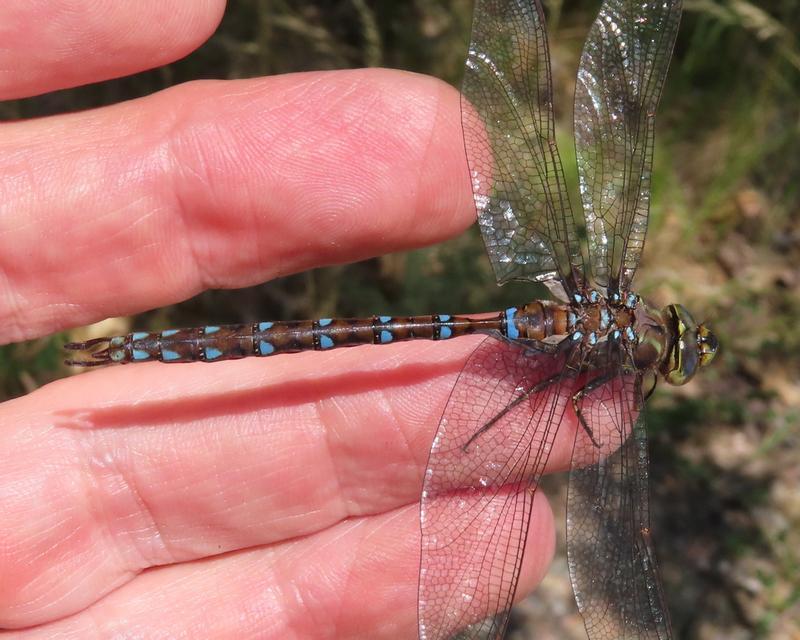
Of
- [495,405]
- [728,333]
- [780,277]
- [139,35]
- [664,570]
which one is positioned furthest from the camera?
[780,277]

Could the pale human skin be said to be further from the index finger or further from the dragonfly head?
the dragonfly head

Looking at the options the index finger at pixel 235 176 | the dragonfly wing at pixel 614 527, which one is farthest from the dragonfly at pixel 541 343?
the index finger at pixel 235 176

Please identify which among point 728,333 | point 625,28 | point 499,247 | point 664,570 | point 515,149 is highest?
point 625,28

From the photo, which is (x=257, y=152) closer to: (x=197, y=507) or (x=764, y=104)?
(x=197, y=507)

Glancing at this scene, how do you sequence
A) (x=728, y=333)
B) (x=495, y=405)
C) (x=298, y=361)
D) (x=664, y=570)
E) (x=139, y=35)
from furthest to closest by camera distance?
(x=728, y=333) < (x=664, y=570) < (x=298, y=361) < (x=495, y=405) < (x=139, y=35)

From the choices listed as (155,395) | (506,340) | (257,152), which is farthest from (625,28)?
(155,395)

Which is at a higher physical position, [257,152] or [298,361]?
[257,152]

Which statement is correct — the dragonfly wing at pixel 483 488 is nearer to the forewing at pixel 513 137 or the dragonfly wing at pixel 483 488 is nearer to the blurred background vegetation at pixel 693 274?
the forewing at pixel 513 137
